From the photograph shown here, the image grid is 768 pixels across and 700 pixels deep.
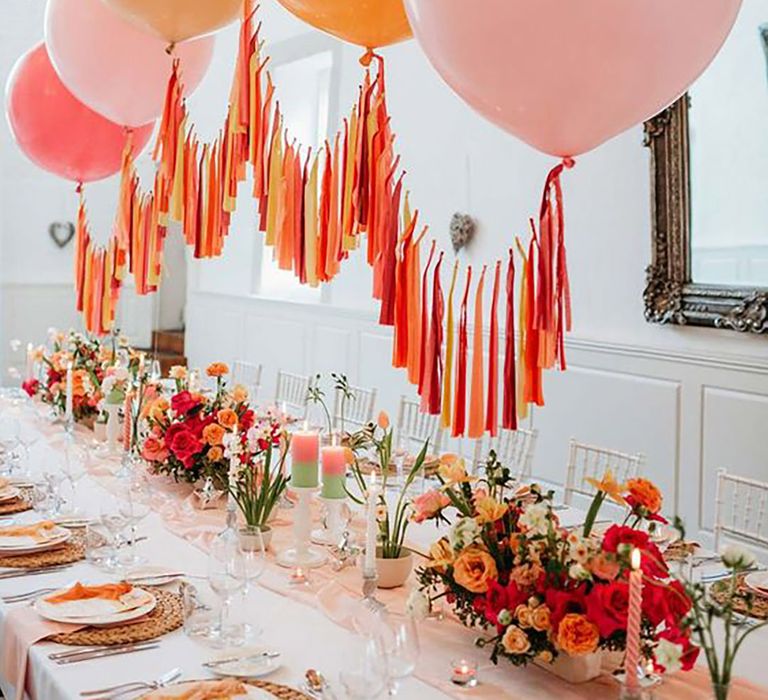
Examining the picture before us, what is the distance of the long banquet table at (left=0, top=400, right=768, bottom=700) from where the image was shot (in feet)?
5.69

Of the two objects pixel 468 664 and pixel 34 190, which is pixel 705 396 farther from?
pixel 34 190

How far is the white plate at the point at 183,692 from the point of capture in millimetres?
1627

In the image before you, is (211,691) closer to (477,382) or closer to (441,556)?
(441,556)

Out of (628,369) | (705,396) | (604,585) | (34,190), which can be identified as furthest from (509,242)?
(34,190)

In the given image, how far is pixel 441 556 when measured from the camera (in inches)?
75.7

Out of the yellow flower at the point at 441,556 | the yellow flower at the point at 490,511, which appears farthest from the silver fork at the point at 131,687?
the yellow flower at the point at 490,511

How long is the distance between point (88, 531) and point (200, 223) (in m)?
1.51

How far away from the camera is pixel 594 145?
7.49ft

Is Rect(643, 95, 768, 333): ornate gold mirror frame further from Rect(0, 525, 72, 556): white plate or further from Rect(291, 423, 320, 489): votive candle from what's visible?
Rect(0, 525, 72, 556): white plate

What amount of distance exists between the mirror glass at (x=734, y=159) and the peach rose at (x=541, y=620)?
2878 millimetres

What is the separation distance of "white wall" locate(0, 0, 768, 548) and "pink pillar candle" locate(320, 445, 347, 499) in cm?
242

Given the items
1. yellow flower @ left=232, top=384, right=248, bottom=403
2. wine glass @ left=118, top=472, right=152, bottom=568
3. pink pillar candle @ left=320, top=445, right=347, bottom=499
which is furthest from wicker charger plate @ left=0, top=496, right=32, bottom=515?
pink pillar candle @ left=320, top=445, right=347, bottom=499

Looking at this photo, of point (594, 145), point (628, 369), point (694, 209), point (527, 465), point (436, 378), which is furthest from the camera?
point (628, 369)

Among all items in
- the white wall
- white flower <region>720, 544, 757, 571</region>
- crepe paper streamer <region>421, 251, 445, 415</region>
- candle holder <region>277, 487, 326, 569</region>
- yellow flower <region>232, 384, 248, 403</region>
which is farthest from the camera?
the white wall
